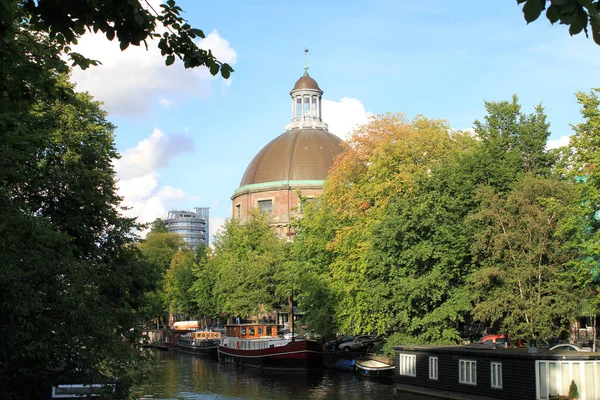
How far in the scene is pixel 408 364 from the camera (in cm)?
3553

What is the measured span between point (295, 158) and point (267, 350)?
50016 millimetres

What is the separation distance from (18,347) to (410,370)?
23.1 m

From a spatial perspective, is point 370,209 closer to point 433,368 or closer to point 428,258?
point 428,258

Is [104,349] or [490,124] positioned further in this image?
[490,124]

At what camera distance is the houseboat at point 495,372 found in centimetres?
2602


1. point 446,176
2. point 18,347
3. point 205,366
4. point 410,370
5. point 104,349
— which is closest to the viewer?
point 18,347

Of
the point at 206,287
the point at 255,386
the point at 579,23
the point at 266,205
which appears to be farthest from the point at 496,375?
the point at 266,205

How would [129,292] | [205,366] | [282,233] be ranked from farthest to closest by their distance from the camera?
[282,233], [205,366], [129,292]

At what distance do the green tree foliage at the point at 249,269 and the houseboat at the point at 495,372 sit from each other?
102 ft

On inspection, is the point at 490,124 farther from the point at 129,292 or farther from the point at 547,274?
the point at 129,292

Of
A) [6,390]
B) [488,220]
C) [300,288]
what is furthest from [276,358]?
[6,390]

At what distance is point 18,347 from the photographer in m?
16.2

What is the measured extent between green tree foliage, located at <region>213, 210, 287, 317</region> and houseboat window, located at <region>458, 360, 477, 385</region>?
35336 millimetres


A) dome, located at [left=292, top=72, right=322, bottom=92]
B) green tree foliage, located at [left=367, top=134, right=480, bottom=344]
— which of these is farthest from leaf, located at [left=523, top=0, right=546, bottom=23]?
dome, located at [left=292, top=72, right=322, bottom=92]
